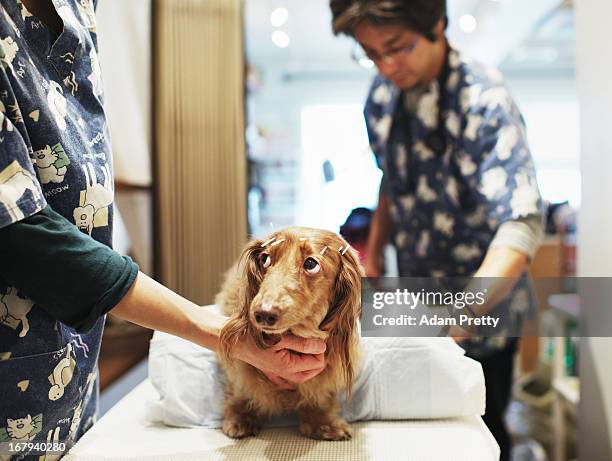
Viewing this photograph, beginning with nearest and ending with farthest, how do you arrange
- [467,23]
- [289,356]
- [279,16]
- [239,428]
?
[289,356], [239,428], [467,23], [279,16]

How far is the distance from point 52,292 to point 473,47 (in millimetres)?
1221

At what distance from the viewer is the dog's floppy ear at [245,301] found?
624 mm

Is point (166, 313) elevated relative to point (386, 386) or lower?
elevated

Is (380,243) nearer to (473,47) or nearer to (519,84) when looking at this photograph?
(473,47)

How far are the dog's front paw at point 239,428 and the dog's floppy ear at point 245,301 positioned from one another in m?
0.15

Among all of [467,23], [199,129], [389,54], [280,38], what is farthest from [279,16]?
[389,54]

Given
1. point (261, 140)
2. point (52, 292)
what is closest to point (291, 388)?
point (52, 292)

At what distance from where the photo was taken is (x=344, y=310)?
0.66 meters

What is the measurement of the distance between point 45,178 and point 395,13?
72 centimetres

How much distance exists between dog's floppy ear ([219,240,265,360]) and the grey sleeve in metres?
0.47

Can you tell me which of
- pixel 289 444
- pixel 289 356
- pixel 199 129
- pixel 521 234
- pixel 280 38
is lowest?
pixel 289 444

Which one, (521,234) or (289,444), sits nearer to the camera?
(289,444)

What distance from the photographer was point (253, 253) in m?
0.68

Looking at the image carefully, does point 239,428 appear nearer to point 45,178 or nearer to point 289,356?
point 289,356
